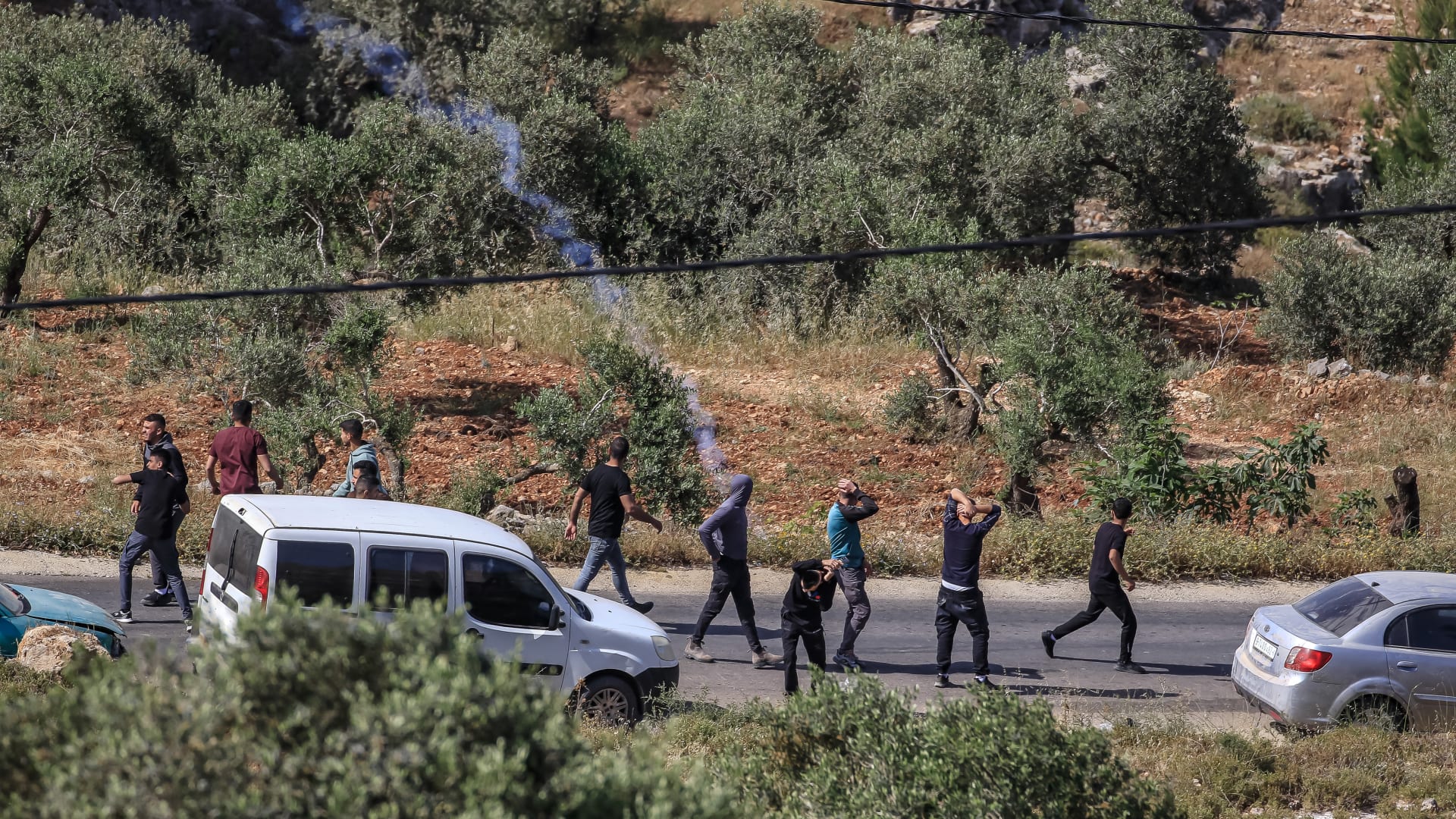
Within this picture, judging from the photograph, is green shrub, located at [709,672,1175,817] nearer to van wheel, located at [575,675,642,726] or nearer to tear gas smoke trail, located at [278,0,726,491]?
van wheel, located at [575,675,642,726]

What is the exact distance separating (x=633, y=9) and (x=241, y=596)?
3652 centimetres

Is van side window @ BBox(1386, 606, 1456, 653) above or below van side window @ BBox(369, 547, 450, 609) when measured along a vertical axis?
below

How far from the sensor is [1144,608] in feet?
44.8

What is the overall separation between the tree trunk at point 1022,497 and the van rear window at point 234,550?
11362mm

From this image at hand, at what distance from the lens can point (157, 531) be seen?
10898 mm

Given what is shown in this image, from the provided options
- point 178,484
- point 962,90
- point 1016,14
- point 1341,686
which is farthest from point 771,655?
point 1016,14

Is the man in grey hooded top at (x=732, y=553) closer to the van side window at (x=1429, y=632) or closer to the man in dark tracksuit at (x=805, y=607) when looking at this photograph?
the man in dark tracksuit at (x=805, y=607)

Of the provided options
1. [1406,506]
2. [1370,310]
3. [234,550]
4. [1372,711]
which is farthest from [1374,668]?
[1370,310]

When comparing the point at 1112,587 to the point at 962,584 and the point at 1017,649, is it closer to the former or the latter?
the point at 1017,649

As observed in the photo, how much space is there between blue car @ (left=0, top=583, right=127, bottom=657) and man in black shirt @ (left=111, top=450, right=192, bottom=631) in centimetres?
75

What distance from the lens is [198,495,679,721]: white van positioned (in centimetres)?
799

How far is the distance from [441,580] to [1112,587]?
19.6 ft

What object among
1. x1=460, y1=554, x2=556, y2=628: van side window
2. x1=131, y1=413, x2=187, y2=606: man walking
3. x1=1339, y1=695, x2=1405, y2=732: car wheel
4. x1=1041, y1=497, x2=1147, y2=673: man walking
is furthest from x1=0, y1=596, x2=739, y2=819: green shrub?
x1=1041, y1=497, x2=1147, y2=673: man walking

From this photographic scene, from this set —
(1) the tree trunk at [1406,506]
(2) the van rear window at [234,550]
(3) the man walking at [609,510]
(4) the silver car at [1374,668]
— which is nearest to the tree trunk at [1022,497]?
(1) the tree trunk at [1406,506]
